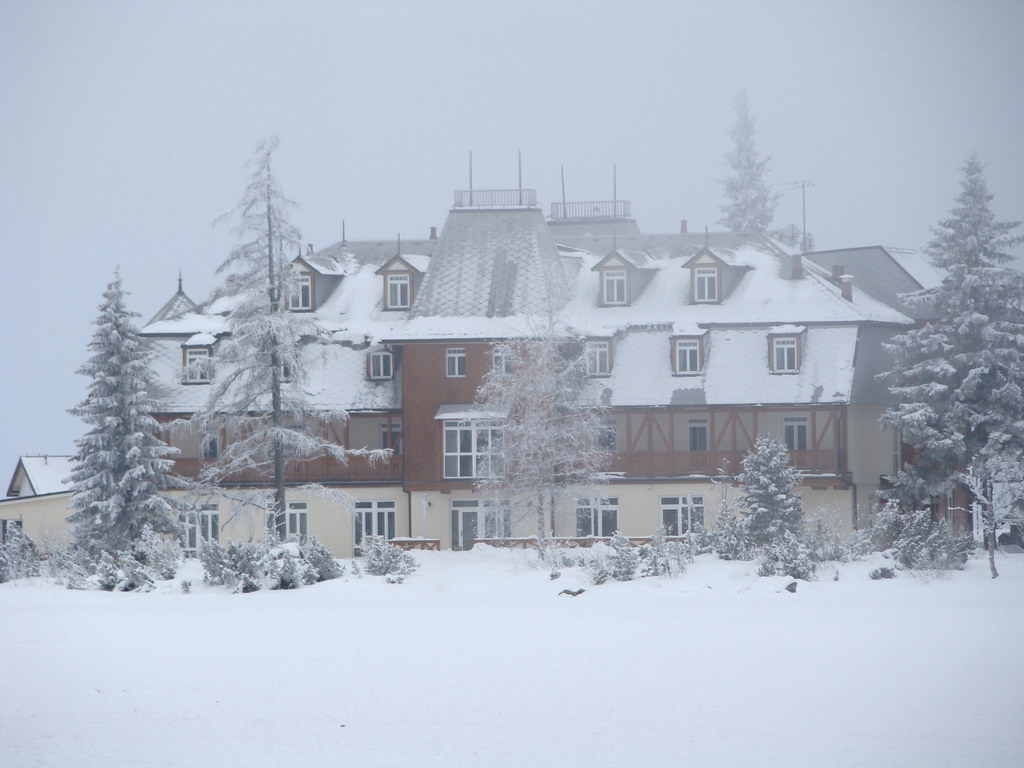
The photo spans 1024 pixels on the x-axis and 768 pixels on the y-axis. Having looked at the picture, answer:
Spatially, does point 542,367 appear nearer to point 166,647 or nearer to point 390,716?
point 166,647

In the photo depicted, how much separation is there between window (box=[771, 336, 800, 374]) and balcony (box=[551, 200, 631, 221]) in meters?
18.3

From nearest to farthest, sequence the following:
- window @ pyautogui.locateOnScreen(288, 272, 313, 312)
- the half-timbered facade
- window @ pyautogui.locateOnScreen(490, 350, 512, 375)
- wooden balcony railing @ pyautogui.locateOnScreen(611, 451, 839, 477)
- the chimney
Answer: window @ pyautogui.locateOnScreen(490, 350, 512, 375) → wooden balcony railing @ pyautogui.locateOnScreen(611, 451, 839, 477) → the half-timbered facade → the chimney → window @ pyautogui.locateOnScreen(288, 272, 313, 312)

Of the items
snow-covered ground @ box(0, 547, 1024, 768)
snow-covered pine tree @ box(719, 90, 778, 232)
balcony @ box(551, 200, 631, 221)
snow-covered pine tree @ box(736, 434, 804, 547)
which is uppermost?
snow-covered pine tree @ box(719, 90, 778, 232)

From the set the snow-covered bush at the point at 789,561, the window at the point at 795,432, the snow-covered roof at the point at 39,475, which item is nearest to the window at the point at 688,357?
the window at the point at 795,432

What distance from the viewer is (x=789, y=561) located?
25359mm

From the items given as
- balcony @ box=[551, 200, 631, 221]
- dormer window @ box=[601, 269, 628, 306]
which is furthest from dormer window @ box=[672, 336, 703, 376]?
balcony @ box=[551, 200, 631, 221]

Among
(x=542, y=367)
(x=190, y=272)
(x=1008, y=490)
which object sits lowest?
(x=1008, y=490)

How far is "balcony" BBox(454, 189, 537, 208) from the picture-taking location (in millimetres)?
44969

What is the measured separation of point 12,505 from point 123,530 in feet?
39.7

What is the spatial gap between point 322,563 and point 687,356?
56.6 ft

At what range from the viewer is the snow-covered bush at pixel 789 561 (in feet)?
82.1

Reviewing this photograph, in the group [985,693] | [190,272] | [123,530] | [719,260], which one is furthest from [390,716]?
[190,272]

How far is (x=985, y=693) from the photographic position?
1491 cm

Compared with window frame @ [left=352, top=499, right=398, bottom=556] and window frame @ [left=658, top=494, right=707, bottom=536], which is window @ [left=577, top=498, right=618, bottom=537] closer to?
window frame @ [left=658, top=494, right=707, bottom=536]
